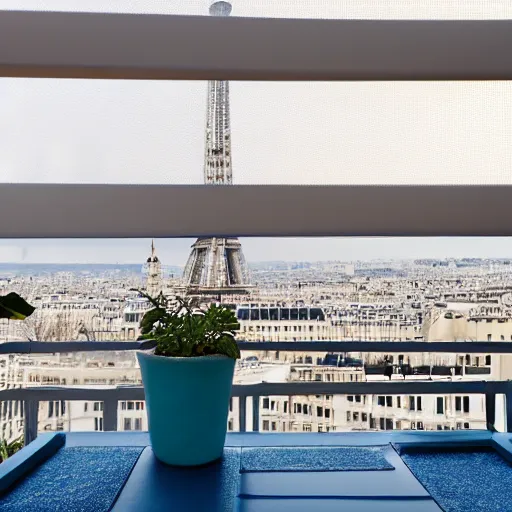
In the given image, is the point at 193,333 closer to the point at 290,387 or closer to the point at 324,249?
the point at 290,387

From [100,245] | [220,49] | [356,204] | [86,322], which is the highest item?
[220,49]

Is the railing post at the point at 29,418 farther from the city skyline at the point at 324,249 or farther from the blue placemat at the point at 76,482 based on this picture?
the city skyline at the point at 324,249

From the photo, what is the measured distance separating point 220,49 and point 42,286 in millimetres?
823

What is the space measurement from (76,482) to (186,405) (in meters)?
0.25

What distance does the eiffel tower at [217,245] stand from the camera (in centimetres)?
140

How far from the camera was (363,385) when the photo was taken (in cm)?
140

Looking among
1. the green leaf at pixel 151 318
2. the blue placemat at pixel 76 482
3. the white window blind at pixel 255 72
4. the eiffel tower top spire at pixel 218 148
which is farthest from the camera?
the eiffel tower top spire at pixel 218 148

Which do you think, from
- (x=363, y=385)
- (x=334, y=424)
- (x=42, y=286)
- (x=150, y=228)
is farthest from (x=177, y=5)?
(x=334, y=424)

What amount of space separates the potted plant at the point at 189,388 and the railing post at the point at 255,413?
31 centimetres

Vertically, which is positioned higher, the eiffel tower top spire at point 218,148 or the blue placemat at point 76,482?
the eiffel tower top spire at point 218,148

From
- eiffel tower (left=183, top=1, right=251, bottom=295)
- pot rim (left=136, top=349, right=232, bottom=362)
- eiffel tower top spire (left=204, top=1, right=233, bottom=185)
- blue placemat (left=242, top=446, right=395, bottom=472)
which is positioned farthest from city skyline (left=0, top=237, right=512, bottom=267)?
blue placemat (left=242, top=446, right=395, bottom=472)

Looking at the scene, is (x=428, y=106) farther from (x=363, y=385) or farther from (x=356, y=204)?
(x=363, y=385)

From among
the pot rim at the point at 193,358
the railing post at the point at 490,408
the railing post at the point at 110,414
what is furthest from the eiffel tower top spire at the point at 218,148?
the railing post at the point at 490,408

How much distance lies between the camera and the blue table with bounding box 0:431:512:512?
2.91ft
